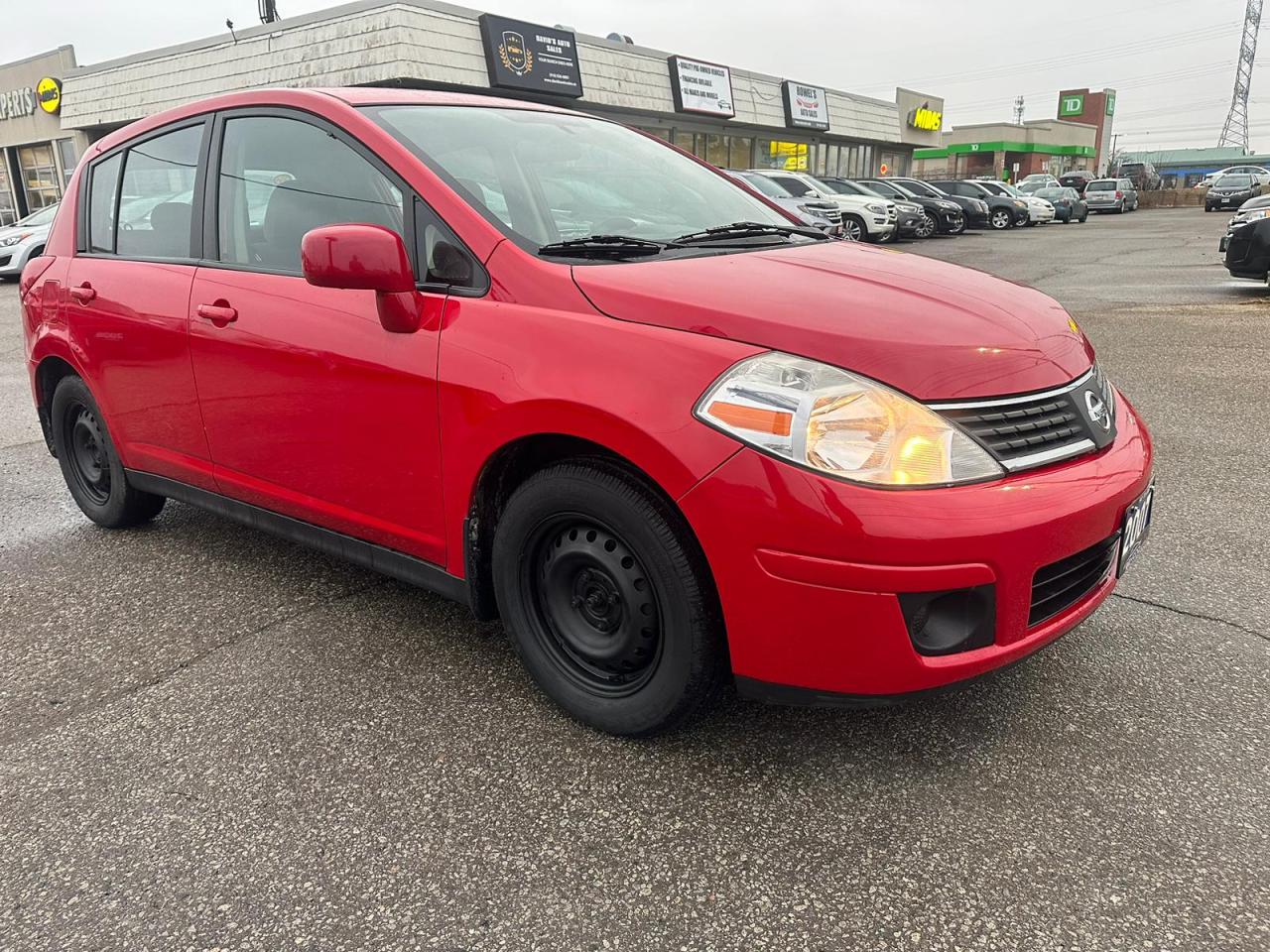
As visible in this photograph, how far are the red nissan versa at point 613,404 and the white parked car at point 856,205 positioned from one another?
16.9 metres

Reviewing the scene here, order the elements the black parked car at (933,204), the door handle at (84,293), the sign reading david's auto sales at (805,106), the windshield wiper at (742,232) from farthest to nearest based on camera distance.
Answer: the sign reading david's auto sales at (805,106) → the black parked car at (933,204) → the door handle at (84,293) → the windshield wiper at (742,232)

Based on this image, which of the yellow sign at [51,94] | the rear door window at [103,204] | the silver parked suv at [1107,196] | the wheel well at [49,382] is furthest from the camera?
the silver parked suv at [1107,196]

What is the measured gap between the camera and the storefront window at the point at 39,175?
1085 inches

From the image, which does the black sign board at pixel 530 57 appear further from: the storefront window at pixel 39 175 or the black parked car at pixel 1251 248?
the storefront window at pixel 39 175

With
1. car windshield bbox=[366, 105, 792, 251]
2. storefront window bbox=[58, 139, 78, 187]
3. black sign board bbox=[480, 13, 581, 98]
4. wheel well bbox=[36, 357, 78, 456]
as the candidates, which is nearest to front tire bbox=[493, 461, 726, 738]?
car windshield bbox=[366, 105, 792, 251]

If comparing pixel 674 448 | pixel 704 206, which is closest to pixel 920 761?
pixel 674 448

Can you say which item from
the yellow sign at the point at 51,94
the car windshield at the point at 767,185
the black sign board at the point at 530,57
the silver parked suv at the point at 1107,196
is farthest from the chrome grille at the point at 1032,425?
the silver parked suv at the point at 1107,196

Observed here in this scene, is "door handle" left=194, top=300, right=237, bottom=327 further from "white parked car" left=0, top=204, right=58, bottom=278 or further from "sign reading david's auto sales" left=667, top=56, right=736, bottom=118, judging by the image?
"sign reading david's auto sales" left=667, top=56, right=736, bottom=118

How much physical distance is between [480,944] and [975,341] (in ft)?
5.39

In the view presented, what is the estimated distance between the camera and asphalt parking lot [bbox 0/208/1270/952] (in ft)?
5.95

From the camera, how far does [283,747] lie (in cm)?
239

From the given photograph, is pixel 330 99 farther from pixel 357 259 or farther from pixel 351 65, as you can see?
pixel 351 65

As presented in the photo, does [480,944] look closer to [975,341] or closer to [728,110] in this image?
[975,341]

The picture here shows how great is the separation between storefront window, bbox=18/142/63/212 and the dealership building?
0.58 meters
